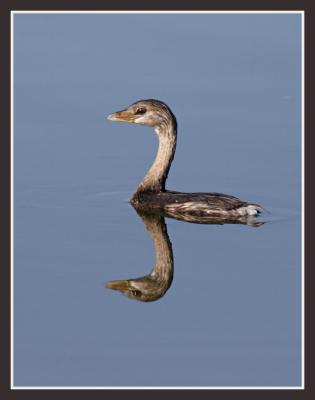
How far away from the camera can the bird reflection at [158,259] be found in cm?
1246

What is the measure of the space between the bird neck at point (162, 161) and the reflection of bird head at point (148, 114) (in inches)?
3.1

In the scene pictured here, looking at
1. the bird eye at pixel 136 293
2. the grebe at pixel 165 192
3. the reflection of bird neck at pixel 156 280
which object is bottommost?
the bird eye at pixel 136 293

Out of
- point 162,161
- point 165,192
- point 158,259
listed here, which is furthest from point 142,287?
point 162,161

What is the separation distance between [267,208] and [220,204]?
0.77 metres

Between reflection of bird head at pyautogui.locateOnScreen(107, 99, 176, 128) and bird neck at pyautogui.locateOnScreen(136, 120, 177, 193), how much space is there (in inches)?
3.1

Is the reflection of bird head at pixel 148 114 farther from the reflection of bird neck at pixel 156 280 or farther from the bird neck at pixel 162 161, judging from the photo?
the reflection of bird neck at pixel 156 280

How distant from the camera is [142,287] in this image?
12.7 meters

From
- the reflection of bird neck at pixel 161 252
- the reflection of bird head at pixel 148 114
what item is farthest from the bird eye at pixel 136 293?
the reflection of bird head at pixel 148 114

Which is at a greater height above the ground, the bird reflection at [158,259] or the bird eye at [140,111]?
the bird eye at [140,111]

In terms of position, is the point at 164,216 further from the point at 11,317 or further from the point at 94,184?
the point at 11,317

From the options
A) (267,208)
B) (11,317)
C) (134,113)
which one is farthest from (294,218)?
(11,317)

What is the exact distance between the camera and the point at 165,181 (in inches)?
635

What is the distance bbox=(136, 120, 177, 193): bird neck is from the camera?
15.9 meters

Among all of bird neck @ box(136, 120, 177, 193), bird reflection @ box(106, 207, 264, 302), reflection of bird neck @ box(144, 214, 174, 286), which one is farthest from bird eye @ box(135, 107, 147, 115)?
reflection of bird neck @ box(144, 214, 174, 286)
